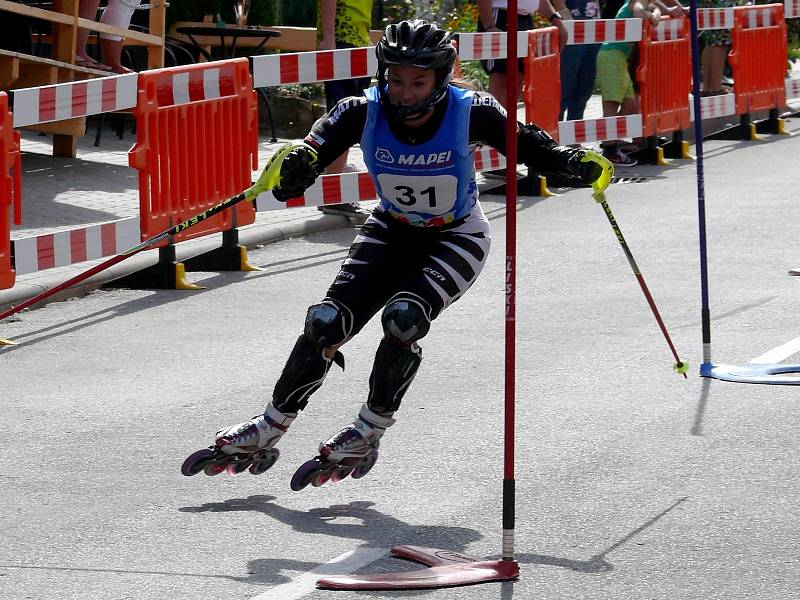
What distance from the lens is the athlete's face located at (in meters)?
5.71

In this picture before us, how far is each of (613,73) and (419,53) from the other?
32.7ft

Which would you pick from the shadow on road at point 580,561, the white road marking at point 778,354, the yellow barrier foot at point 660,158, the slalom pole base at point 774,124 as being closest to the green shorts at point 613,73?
the yellow barrier foot at point 660,158

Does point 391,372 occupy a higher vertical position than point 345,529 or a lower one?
higher

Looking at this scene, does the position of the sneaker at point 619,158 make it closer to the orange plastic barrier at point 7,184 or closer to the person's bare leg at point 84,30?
the person's bare leg at point 84,30

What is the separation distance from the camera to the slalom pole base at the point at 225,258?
10.6m

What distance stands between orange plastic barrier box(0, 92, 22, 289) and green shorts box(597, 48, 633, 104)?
25.6 ft

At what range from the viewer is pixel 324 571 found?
505cm

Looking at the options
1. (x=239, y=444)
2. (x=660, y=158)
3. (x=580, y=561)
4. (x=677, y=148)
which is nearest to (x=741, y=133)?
(x=677, y=148)

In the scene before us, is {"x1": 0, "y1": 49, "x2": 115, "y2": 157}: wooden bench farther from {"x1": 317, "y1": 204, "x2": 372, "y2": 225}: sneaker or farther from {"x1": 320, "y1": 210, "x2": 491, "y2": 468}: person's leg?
{"x1": 320, "y1": 210, "x2": 491, "y2": 468}: person's leg

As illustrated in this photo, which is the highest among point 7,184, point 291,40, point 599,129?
point 291,40

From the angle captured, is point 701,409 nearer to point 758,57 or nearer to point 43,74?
point 43,74

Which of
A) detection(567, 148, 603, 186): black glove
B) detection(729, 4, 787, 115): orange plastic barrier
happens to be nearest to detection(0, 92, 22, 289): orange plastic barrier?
detection(567, 148, 603, 186): black glove

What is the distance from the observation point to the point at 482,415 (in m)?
7.00

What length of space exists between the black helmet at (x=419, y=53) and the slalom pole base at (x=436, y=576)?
163cm
